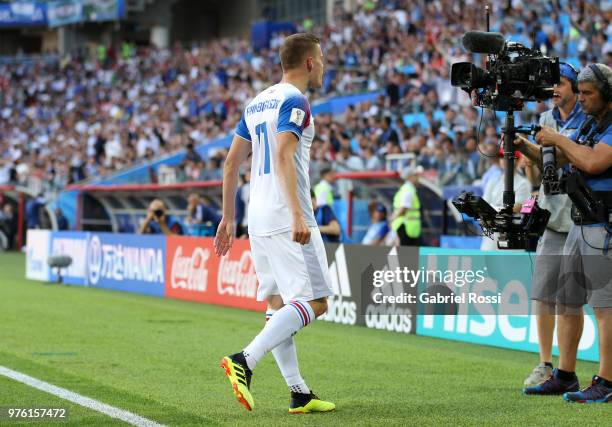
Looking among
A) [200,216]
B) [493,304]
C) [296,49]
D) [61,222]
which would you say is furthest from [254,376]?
[61,222]

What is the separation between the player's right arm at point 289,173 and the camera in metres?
6.27

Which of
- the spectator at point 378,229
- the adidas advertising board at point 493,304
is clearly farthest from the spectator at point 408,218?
the adidas advertising board at point 493,304

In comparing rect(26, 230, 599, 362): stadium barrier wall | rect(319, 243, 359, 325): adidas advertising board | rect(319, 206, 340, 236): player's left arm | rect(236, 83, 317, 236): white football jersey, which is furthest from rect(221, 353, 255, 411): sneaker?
rect(319, 206, 340, 236): player's left arm

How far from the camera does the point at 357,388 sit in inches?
312

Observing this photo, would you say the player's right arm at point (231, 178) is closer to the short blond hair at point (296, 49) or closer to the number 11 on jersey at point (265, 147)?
the number 11 on jersey at point (265, 147)

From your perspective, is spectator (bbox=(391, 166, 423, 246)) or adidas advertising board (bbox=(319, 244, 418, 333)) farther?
spectator (bbox=(391, 166, 423, 246))

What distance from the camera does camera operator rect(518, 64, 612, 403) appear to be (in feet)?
22.6

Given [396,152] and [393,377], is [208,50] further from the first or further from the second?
[393,377]

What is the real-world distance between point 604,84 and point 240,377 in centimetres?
299

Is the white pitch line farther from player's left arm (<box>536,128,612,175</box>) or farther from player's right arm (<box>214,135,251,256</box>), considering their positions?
player's left arm (<box>536,128,612,175</box>)

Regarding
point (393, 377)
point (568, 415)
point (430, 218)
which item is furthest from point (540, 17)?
point (568, 415)

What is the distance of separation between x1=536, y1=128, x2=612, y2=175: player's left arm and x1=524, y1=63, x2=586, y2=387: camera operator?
0.57 meters

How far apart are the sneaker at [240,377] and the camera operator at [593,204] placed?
7.40 ft

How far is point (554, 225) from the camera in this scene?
303 inches
